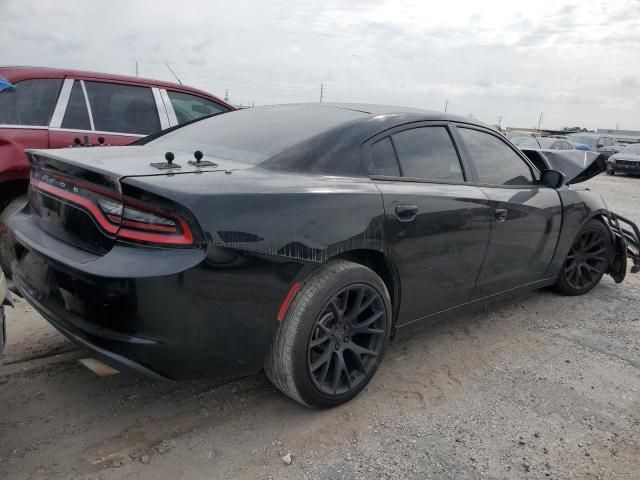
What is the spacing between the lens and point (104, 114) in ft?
15.2

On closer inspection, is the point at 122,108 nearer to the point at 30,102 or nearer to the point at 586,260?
the point at 30,102

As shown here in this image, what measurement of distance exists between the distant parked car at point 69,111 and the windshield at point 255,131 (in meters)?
1.38

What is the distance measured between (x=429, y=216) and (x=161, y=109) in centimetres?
317

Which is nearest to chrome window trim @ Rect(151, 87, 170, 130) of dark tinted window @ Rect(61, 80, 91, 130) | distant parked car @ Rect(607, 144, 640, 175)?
dark tinted window @ Rect(61, 80, 91, 130)

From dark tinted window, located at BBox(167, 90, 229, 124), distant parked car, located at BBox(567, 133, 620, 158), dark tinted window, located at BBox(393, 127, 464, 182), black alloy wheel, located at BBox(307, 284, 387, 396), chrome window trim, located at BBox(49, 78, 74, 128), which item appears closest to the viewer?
black alloy wheel, located at BBox(307, 284, 387, 396)

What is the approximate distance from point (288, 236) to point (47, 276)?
1.10 meters

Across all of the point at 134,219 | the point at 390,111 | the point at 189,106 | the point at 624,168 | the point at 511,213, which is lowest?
the point at 624,168

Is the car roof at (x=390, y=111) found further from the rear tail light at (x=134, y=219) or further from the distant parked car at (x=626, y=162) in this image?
the distant parked car at (x=626, y=162)

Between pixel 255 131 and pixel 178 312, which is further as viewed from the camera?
pixel 255 131

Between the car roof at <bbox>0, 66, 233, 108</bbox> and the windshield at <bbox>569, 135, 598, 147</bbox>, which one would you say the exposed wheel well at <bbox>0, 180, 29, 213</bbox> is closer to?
the car roof at <bbox>0, 66, 233, 108</bbox>

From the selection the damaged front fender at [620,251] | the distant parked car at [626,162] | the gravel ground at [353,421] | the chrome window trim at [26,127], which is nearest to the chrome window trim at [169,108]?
the chrome window trim at [26,127]

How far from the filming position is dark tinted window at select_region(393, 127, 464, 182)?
119 inches

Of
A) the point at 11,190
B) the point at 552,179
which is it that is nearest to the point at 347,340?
the point at 552,179

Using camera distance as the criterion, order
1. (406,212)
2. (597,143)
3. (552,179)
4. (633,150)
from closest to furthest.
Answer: (406,212) → (552,179) → (633,150) → (597,143)
